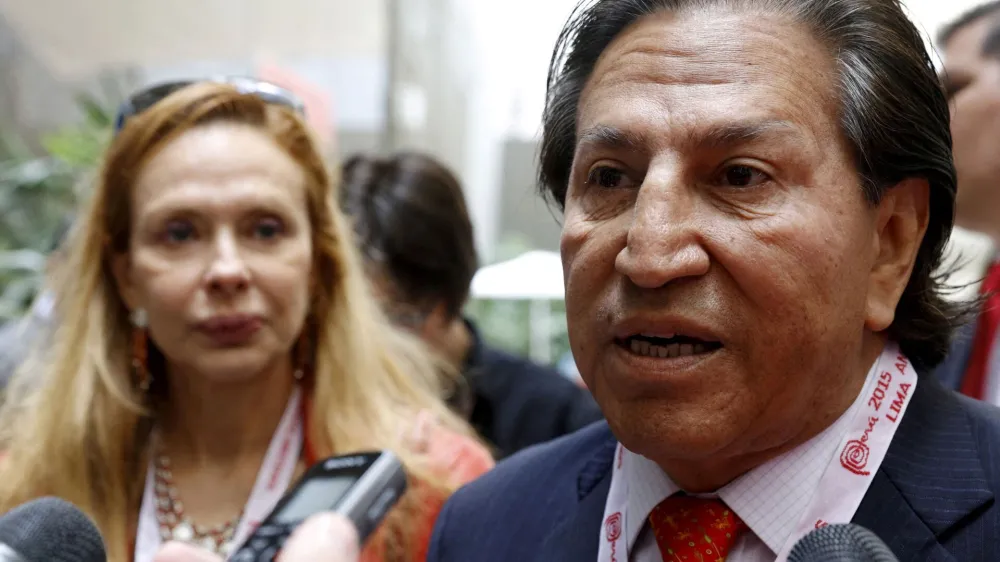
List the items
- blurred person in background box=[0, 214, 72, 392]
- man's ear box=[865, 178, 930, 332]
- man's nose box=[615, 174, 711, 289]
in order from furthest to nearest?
1. blurred person in background box=[0, 214, 72, 392]
2. man's ear box=[865, 178, 930, 332]
3. man's nose box=[615, 174, 711, 289]

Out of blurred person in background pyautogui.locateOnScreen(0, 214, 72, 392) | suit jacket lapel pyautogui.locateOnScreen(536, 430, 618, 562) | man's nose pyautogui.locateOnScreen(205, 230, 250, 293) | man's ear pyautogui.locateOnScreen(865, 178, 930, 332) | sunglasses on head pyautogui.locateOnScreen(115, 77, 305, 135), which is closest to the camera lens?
man's ear pyautogui.locateOnScreen(865, 178, 930, 332)

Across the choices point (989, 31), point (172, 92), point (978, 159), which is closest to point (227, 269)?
point (172, 92)

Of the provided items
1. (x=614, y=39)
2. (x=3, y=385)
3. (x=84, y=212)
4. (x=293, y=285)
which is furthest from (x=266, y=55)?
(x=614, y=39)

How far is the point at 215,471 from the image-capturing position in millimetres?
2215

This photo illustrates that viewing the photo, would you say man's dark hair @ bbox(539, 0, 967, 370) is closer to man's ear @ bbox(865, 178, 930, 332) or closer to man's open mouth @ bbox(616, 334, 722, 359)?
man's ear @ bbox(865, 178, 930, 332)

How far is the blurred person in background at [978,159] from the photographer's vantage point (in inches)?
84.4

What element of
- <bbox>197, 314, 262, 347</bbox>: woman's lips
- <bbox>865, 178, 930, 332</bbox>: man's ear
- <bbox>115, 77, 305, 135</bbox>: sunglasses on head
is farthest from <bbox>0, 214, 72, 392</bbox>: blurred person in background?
<bbox>865, 178, 930, 332</bbox>: man's ear

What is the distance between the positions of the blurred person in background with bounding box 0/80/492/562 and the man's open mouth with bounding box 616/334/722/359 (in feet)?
2.84

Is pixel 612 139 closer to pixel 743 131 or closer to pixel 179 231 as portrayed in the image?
pixel 743 131

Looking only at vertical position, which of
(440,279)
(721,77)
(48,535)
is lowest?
(440,279)

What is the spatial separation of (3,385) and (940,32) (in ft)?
9.04

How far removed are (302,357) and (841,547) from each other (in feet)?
5.37

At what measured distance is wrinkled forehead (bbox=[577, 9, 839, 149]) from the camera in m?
1.31

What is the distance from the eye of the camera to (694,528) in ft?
4.59
